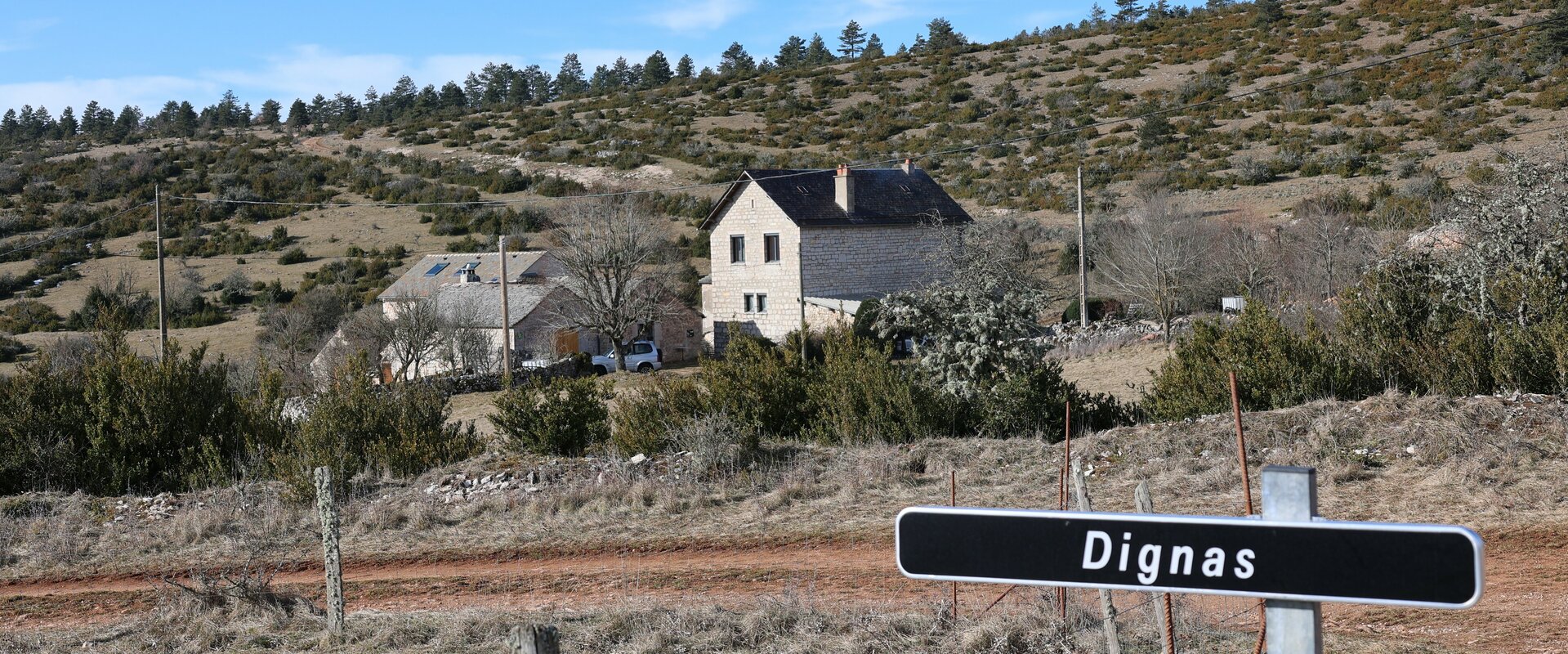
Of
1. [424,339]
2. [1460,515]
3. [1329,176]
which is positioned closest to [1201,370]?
[1460,515]

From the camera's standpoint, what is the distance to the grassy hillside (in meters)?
50.5

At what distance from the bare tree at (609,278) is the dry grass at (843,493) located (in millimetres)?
25270

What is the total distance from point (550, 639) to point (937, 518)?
1444 mm

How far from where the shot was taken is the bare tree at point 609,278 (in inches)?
1543

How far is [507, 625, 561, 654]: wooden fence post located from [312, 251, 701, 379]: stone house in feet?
110

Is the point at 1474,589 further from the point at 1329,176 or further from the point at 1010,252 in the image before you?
the point at 1329,176

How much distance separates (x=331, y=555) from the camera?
693cm

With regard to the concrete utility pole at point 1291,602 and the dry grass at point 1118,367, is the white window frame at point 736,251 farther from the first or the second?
the concrete utility pole at point 1291,602

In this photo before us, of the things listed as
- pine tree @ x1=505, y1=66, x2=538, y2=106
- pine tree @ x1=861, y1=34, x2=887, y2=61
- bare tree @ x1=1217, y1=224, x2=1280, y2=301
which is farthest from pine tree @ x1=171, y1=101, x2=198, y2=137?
bare tree @ x1=1217, y1=224, x2=1280, y2=301

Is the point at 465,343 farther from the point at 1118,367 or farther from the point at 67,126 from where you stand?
the point at 67,126

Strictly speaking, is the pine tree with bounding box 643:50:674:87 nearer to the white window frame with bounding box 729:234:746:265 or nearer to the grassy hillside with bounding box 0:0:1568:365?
the grassy hillside with bounding box 0:0:1568:365

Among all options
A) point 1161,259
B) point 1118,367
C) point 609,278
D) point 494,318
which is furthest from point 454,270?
point 1118,367

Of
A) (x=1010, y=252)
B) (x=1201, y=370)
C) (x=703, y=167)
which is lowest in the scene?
(x=1201, y=370)

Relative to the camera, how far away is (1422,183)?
40.6 metres
